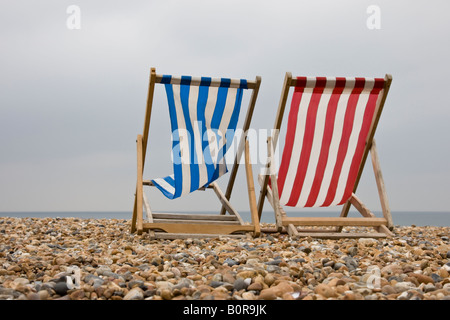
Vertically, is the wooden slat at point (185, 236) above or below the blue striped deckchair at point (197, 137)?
below

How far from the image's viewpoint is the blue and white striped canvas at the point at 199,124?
439 cm

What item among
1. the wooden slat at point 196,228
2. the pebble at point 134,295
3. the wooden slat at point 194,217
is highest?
the wooden slat at point 194,217

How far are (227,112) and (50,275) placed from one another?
2331mm

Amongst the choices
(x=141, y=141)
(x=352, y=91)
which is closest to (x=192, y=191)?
(x=141, y=141)

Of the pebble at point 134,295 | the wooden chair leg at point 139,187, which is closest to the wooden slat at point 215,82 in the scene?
the wooden chair leg at point 139,187

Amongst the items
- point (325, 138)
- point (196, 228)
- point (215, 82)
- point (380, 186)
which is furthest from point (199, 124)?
point (380, 186)

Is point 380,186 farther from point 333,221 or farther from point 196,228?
point 196,228

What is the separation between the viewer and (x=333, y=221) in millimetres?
4512

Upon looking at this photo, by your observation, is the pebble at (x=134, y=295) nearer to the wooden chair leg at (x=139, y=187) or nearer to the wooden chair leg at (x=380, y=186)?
the wooden chair leg at (x=139, y=187)

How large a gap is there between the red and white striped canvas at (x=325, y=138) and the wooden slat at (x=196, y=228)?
60cm

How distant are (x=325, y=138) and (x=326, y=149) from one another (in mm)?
111

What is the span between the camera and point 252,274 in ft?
8.14

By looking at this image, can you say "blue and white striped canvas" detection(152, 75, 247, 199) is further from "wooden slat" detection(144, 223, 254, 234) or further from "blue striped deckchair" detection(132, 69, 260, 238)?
"wooden slat" detection(144, 223, 254, 234)
